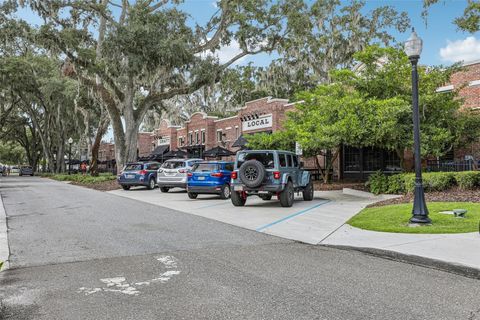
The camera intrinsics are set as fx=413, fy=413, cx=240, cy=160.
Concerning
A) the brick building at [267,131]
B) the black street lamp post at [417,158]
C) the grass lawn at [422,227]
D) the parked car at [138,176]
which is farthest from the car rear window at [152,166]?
the black street lamp post at [417,158]

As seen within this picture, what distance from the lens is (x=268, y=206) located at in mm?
14914

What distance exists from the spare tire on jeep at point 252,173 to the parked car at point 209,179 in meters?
3.34

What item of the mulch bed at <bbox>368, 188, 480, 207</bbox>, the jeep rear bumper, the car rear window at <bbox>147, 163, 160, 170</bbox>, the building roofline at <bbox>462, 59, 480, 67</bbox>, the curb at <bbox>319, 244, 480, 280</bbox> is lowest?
the curb at <bbox>319, 244, 480, 280</bbox>

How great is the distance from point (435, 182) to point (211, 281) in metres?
12.7

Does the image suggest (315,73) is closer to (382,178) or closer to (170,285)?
(382,178)

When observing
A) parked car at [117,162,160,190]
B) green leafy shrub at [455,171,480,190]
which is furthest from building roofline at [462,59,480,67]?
parked car at [117,162,160,190]

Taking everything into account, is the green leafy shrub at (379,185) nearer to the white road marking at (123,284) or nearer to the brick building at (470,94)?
the brick building at (470,94)

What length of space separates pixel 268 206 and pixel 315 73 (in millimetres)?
27782

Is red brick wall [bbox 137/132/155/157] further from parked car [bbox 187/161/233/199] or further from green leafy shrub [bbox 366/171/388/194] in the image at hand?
green leafy shrub [bbox 366/171/388/194]

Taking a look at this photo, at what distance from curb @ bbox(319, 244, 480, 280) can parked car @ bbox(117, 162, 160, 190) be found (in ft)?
58.5

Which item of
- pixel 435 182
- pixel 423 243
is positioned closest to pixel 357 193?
pixel 435 182

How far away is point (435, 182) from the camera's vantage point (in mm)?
15453

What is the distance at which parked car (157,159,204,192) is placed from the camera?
20.5 meters

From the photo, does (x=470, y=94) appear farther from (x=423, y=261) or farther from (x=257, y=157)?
(x=423, y=261)
